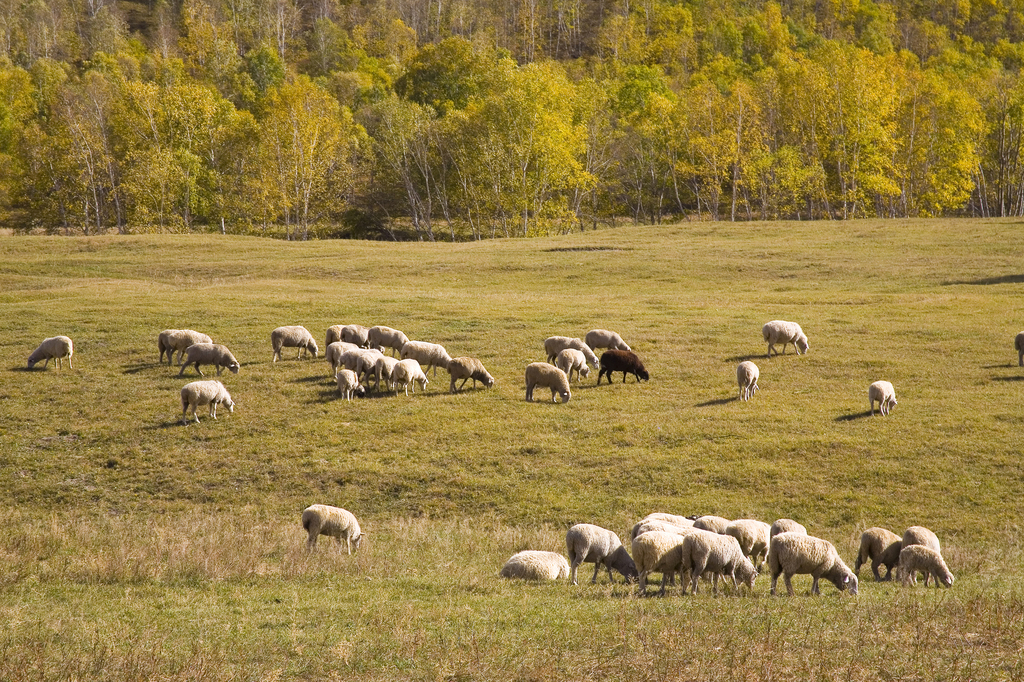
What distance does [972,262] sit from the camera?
53.0 meters

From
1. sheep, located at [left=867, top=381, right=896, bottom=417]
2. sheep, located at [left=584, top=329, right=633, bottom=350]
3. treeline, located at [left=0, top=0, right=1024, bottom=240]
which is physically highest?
treeline, located at [left=0, top=0, right=1024, bottom=240]

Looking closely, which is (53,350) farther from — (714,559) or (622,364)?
(714,559)

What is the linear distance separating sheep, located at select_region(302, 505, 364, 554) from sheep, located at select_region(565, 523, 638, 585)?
4.26 m

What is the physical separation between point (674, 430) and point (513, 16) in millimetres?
166230

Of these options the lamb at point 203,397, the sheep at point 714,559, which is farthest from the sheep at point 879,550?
the lamb at point 203,397

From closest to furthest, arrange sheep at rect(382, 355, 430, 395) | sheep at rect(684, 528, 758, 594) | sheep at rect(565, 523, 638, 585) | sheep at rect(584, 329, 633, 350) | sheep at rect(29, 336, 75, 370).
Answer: sheep at rect(684, 528, 758, 594) → sheep at rect(565, 523, 638, 585) → sheep at rect(382, 355, 430, 395) → sheep at rect(29, 336, 75, 370) → sheep at rect(584, 329, 633, 350)

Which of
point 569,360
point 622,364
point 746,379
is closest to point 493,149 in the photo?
point 622,364

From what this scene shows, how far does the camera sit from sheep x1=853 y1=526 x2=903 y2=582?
15789mm

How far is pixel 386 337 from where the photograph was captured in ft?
103

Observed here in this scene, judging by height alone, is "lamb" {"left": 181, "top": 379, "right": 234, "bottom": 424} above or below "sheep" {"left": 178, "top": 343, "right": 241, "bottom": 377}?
below

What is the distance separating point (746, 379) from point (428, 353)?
10.3m

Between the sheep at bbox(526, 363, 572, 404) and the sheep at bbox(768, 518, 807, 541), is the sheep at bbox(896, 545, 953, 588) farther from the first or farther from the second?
the sheep at bbox(526, 363, 572, 404)

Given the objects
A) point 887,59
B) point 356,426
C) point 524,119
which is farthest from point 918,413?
point 887,59

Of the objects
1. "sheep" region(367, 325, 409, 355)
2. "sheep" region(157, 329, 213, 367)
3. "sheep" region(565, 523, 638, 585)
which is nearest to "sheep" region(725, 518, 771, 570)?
"sheep" region(565, 523, 638, 585)
